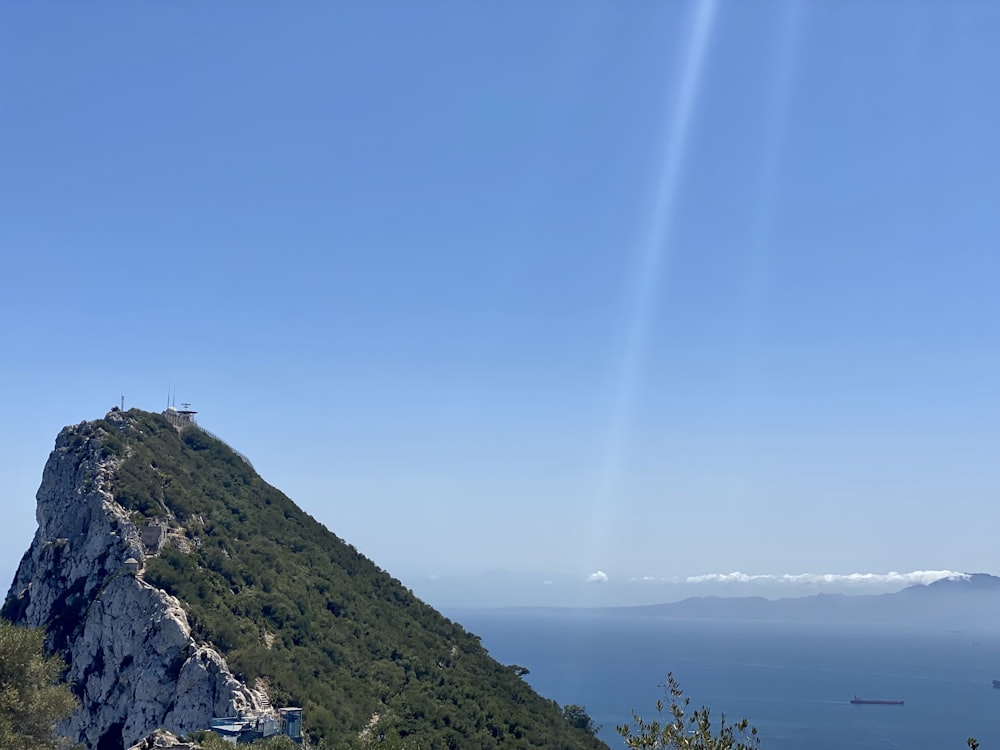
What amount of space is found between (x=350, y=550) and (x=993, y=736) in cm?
12374

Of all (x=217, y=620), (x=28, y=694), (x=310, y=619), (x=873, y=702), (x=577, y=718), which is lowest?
(x=873, y=702)

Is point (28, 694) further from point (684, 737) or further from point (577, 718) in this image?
point (577, 718)

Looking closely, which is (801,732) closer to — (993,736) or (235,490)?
(993,736)

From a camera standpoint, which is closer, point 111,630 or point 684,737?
point 684,737

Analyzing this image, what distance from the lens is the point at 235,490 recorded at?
2894 inches

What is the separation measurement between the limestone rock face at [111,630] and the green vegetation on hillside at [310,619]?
170cm

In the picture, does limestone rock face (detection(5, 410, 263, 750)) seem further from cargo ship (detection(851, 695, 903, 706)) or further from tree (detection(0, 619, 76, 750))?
cargo ship (detection(851, 695, 903, 706))

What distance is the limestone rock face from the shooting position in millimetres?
45812

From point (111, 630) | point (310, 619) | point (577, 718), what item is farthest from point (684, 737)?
point (577, 718)

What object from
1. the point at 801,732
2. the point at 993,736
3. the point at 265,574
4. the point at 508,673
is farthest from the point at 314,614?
the point at 993,736

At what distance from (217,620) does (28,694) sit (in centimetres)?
1828

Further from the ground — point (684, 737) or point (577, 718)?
point (684, 737)

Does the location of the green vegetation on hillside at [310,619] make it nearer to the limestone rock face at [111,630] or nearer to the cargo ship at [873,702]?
the limestone rock face at [111,630]

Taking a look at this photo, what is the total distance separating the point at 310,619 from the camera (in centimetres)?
5766
